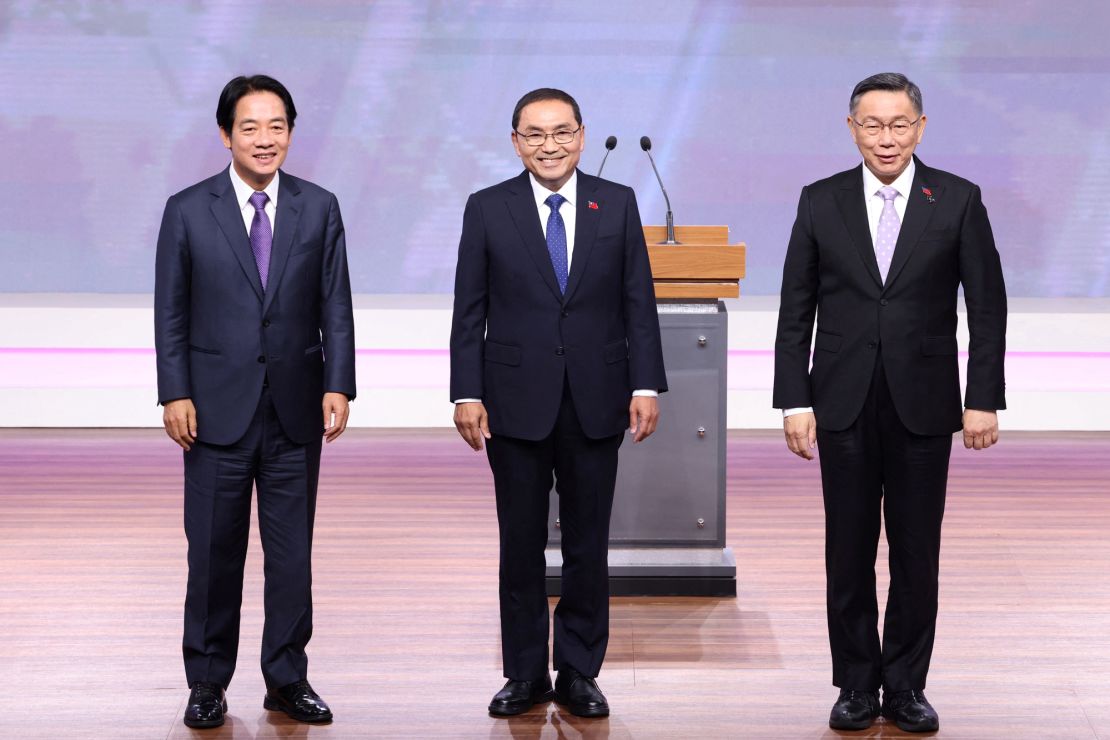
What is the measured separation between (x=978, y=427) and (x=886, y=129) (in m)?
0.67

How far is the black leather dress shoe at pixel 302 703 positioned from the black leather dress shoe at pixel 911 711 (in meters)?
1.28

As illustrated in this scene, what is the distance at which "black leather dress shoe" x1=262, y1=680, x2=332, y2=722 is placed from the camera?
3262 mm

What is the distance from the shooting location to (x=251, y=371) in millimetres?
3154

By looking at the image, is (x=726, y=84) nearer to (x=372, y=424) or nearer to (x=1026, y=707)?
(x=372, y=424)

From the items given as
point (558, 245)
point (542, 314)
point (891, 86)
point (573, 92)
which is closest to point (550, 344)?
point (542, 314)

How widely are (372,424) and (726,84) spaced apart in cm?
257

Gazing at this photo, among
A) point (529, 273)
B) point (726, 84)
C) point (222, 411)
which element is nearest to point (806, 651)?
point (529, 273)

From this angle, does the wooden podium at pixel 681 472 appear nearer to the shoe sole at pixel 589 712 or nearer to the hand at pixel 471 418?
the shoe sole at pixel 589 712

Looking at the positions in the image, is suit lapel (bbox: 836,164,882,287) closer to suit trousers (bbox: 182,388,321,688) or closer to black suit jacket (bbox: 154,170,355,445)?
black suit jacket (bbox: 154,170,355,445)

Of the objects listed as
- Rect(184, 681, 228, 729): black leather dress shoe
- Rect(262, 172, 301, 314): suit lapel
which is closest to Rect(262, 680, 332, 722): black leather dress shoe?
Rect(184, 681, 228, 729): black leather dress shoe

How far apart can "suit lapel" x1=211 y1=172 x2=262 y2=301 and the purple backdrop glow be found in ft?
14.5

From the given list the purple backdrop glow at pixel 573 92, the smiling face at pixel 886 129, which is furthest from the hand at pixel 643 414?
the purple backdrop glow at pixel 573 92

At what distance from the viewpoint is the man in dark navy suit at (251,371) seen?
3.14 m

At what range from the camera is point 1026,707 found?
3.36m
